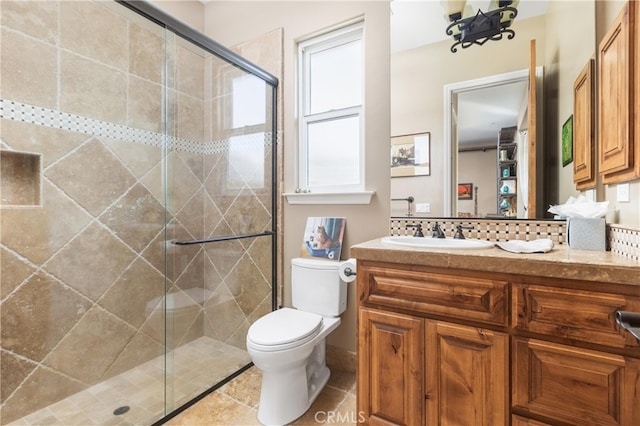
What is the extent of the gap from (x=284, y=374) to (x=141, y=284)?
47.0 inches

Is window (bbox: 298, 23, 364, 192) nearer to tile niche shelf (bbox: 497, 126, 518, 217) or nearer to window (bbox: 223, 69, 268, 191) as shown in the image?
window (bbox: 223, 69, 268, 191)

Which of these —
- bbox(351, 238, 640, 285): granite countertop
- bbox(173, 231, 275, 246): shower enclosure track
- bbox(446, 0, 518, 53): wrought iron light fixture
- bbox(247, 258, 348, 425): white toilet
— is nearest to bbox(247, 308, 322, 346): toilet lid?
bbox(247, 258, 348, 425): white toilet

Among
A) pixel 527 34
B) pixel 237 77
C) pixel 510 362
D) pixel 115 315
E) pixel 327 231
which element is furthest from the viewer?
pixel 237 77

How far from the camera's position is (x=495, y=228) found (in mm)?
1598

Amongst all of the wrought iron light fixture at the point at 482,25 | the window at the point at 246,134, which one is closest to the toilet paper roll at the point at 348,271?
the window at the point at 246,134

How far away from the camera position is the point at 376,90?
6.25ft

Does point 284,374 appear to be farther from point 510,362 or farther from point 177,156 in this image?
point 177,156

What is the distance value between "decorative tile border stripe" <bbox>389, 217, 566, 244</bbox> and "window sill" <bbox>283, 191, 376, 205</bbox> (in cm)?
23

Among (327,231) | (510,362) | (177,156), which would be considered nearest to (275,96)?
(177,156)

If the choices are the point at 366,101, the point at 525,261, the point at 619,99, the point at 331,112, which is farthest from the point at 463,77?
the point at 525,261

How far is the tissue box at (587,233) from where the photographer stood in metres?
1.21

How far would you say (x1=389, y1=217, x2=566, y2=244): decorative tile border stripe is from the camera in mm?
1465

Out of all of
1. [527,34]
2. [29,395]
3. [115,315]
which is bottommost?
[29,395]

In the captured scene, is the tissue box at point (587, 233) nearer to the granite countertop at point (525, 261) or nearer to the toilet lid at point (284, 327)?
the granite countertop at point (525, 261)
